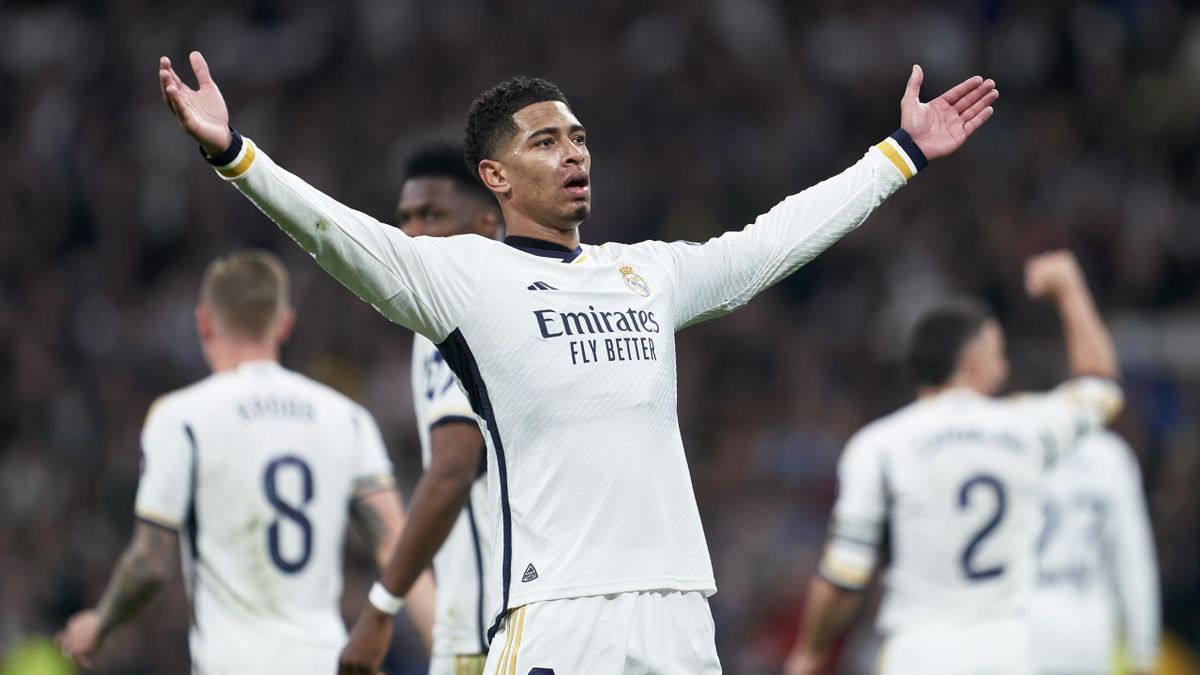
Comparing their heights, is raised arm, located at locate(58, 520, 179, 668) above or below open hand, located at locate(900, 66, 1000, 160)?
below

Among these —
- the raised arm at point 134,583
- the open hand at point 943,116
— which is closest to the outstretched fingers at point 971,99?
the open hand at point 943,116

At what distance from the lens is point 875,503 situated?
7.73m

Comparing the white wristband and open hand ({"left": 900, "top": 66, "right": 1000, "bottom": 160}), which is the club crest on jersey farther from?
the white wristband

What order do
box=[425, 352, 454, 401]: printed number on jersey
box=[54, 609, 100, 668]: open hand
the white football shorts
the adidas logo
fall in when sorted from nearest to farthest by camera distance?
the white football shorts, the adidas logo, box=[425, 352, 454, 401]: printed number on jersey, box=[54, 609, 100, 668]: open hand

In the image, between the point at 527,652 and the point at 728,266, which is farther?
the point at 728,266

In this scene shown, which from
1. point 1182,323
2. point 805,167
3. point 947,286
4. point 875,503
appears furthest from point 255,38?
Answer: point 875,503

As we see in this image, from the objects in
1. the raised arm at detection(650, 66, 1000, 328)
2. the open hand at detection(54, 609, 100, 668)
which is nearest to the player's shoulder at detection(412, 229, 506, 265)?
the raised arm at detection(650, 66, 1000, 328)

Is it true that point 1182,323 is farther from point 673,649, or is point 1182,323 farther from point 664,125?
point 673,649

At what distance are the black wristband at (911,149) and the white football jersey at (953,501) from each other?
2.73 meters

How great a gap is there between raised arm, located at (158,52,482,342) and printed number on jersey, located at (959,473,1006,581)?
11.6 ft

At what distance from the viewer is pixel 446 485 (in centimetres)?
534

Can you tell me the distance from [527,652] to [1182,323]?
11180 mm

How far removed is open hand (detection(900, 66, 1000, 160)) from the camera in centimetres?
507

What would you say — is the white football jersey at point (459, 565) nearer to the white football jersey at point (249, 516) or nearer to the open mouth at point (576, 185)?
the white football jersey at point (249, 516)
